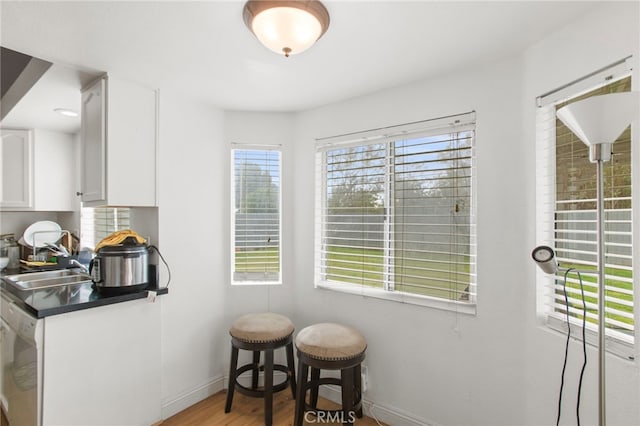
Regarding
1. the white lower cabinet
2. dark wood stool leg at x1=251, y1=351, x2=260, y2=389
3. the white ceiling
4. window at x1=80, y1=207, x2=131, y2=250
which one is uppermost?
the white ceiling

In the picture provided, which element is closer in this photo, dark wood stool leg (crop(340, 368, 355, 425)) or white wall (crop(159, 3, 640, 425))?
white wall (crop(159, 3, 640, 425))

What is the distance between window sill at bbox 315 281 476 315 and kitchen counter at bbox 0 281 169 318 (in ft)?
4.03

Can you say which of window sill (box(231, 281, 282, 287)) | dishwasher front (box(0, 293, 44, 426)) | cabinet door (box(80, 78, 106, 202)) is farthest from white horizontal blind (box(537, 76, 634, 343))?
dishwasher front (box(0, 293, 44, 426))

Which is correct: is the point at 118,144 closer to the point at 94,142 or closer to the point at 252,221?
the point at 94,142

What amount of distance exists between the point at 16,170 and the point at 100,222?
1.10 meters

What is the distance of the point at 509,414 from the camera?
1.71 metres

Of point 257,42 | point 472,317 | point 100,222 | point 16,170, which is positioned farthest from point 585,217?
point 16,170

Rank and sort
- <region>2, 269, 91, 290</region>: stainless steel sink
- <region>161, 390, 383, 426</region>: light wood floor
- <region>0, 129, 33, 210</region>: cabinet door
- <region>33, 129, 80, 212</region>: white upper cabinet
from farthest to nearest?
<region>33, 129, 80, 212</region>: white upper cabinet < <region>0, 129, 33, 210</region>: cabinet door < <region>2, 269, 91, 290</region>: stainless steel sink < <region>161, 390, 383, 426</region>: light wood floor

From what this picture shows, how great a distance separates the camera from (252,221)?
266cm

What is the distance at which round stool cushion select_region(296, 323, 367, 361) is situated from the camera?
6.13ft

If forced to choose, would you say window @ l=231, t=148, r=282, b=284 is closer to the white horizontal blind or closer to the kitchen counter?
the kitchen counter

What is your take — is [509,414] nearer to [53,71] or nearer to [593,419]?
[593,419]

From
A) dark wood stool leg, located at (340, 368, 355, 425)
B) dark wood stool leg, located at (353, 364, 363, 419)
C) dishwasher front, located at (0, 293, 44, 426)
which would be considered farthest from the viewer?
dark wood stool leg, located at (353, 364, 363, 419)

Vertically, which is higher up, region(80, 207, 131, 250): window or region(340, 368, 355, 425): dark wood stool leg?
region(80, 207, 131, 250): window
